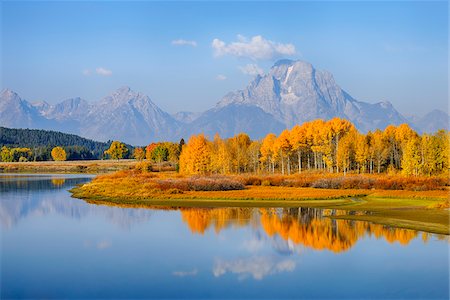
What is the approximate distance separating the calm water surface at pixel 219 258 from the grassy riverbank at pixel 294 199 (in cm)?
366

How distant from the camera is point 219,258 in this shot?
1086 inches

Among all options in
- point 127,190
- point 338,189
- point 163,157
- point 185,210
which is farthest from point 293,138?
point 163,157

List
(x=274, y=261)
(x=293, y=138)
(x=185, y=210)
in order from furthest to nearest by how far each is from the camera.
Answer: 1. (x=293, y=138)
2. (x=185, y=210)
3. (x=274, y=261)

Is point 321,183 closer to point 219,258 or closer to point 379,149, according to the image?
point 379,149

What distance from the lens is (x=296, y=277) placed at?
23891 mm

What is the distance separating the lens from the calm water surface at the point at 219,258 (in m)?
22.0

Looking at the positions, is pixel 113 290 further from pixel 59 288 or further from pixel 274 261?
pixel 274 261

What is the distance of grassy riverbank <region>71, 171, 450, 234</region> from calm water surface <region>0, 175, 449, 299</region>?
144 inches

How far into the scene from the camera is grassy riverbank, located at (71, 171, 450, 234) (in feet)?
133

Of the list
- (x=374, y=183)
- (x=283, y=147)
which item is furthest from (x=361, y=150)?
(x=374, y=183)

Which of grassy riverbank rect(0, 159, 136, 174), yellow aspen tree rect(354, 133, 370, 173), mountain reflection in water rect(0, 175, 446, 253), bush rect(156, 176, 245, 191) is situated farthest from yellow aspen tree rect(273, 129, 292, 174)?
grassy riverbank rect(0, 159, 136, 174)

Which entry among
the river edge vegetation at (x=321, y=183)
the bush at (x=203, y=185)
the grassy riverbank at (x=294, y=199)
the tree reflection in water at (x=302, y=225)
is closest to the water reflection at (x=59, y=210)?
the grassy riverbank at (x=294, y=199)

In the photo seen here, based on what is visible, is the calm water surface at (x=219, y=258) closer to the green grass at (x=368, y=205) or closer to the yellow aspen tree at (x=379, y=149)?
the green grass at (x=368, y=205)

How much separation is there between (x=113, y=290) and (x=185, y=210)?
90.9 ft
